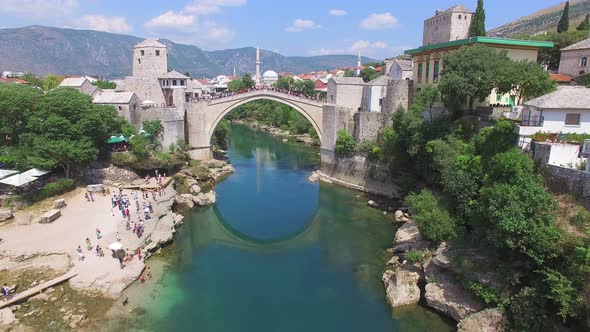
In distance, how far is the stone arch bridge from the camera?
31.0 m

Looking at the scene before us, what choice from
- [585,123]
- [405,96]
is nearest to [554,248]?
[585,123]

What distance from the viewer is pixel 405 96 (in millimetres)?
27469

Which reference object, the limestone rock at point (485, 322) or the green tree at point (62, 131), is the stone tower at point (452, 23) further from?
the green tree at point (62, 131)

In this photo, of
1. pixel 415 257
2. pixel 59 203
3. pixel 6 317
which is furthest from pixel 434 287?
pixel 59 203

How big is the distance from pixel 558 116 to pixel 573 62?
14.4 meters

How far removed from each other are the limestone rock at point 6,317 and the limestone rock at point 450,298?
13.6m

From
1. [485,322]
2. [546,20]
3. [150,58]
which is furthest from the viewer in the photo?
[546,20]

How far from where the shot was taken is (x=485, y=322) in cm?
1169

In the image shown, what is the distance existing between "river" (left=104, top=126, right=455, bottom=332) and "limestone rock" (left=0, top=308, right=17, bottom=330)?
2959mm

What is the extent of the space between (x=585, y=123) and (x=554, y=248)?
6598 mm

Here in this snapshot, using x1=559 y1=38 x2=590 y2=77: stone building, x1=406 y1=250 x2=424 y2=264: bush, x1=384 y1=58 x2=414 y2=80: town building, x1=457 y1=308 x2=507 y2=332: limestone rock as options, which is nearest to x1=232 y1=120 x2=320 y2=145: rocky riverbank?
x1=384 y1=58 x2=414 y2=80: town building

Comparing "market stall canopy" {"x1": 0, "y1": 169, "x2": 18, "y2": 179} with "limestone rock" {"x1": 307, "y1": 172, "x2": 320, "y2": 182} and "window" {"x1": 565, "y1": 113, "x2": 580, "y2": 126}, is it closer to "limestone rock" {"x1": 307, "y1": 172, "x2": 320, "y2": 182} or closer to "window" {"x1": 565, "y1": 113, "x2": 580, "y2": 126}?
"limestone rock" {"x1": 307, "y1": 172, "x2": 320, "y2": 182}

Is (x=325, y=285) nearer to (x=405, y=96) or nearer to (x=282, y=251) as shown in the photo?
(x=282, y=251)

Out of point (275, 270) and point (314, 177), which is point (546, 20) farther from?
point (275, 270)
